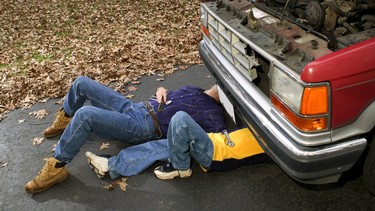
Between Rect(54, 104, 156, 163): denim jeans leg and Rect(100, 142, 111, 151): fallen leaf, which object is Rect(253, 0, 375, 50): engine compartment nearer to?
Rect(54, 104, 156, 163): denim jeans leg

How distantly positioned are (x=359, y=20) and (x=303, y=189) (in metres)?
1.65

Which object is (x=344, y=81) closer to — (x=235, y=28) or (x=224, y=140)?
(x=235, y=28)

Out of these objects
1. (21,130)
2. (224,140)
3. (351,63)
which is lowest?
(21,130)

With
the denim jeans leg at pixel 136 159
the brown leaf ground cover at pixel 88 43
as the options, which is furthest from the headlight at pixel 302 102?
the brown leaf ground cover at pixel 88 43

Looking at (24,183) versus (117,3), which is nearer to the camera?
(24,183)

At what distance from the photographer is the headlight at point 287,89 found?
209 cm

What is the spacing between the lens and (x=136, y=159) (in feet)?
10.5

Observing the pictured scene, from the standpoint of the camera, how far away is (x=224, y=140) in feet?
9.90

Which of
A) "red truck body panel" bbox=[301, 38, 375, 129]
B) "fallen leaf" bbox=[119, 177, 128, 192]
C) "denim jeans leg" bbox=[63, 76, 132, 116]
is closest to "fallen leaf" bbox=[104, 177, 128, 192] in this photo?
"fallen leaf" bbox=[119, 177, 128, 192]

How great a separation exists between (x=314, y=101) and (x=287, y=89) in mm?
221

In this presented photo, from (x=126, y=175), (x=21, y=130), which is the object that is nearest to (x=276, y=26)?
(x=126, y=175)

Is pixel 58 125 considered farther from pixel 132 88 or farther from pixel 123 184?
pixel 132 88

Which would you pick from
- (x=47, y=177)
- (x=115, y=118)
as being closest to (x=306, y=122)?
(x=115, y=118)

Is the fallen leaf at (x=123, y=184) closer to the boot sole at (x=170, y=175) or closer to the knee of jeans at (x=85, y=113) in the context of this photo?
the boot sole at (x=170, y=175)
